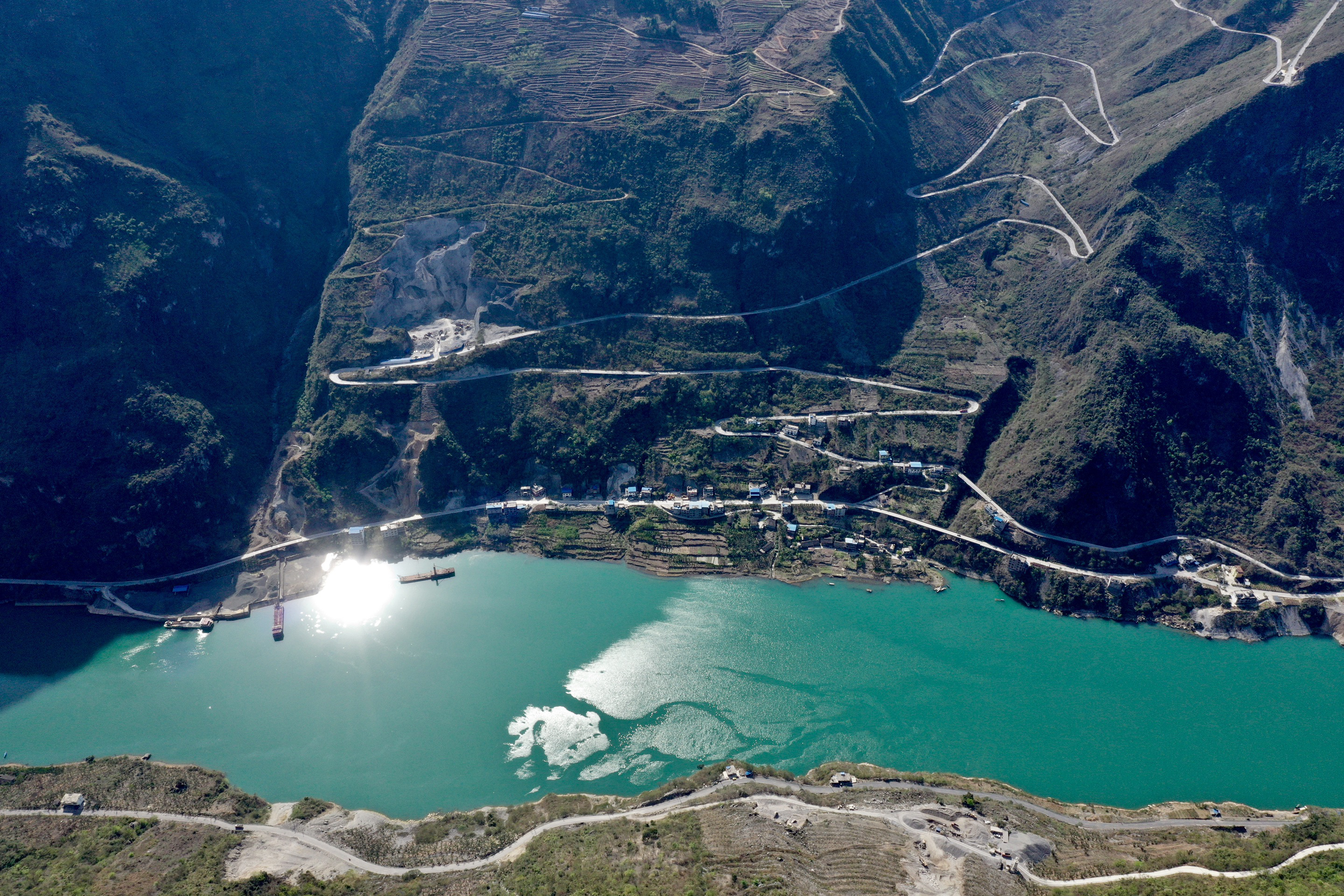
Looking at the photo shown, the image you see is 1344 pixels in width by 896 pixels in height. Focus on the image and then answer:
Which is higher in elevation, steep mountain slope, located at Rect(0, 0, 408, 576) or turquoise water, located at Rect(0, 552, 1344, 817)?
steep mountain slope, located at Rect(0, 0, 408, 576)

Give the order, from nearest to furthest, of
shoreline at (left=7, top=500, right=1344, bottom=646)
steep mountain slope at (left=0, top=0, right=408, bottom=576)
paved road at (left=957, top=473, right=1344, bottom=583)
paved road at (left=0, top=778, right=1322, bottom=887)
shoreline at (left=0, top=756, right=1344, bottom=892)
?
shoreline at (left=0, top=756, right=1344, bottom=892)
paved road at (left=0, top=778, right=1322, bottom=887)
shoreline at (left=7, top=500, right=1344, bottom=646)
paved road at (left=957, top=473, right=1344, bottom=583)
steep mountain slope at (left=0, top=0, right=408, bottom=576)

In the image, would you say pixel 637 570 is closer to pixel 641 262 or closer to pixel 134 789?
pixel 641 262

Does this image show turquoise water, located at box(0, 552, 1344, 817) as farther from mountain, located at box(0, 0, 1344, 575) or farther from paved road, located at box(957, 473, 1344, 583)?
mountain, located at box(0, 0, 1344, 575)

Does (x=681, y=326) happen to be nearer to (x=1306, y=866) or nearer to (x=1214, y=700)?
(x=1214, y=700)

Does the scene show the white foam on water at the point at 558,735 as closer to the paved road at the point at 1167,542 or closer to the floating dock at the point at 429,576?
the floating dock at the point at 429,576

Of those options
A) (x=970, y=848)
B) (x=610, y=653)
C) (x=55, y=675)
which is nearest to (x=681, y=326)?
(x=610, y=653)

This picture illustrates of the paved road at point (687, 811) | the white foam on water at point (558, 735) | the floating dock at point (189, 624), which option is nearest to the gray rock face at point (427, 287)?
the floating dock at point (189, 624)

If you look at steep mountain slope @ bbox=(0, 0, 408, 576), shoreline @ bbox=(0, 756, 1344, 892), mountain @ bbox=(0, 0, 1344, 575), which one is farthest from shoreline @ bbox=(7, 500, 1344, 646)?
shoreline @ bbox=(0, 756, 1344, 892)

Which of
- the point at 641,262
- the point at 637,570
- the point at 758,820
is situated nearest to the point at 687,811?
the point at 758,820
